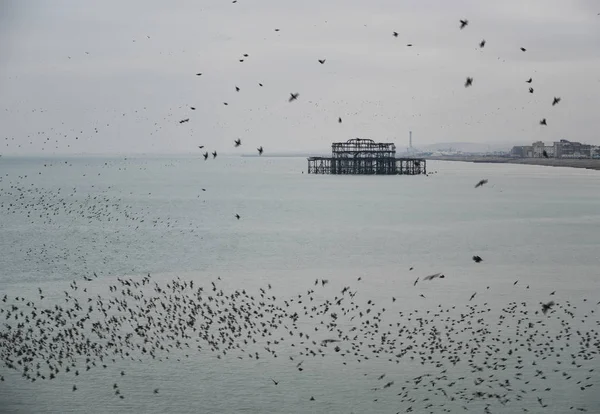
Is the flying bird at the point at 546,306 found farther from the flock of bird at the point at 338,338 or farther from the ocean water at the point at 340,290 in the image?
the ocean water at the point at 340,290

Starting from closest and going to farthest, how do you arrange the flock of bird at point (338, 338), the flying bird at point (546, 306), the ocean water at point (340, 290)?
the ocean water at point (340, 290), the flock of bird at point (338, 338), the flying bird at point (546, 306)

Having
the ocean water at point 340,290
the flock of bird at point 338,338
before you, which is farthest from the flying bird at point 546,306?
the ocean water at point 340,290

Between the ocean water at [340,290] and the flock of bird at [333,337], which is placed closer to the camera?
the ocean water at [340,290]

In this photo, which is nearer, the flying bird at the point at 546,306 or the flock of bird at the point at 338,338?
the flock of bird at the point at 338,338

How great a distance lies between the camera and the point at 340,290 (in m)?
35.7

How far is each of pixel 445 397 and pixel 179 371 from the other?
7632mm

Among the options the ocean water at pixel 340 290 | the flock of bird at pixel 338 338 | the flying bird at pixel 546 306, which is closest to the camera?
the ocean water at pixel 340 290

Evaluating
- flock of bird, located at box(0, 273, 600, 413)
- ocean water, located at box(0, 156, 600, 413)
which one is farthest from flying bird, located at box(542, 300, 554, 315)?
ocean water, located at box(0, 156, 600, 413)

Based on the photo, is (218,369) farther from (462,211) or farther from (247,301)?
(462,211)

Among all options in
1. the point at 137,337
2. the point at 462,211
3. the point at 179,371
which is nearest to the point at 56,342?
the point at 137,337

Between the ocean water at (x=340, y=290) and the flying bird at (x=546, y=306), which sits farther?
the flying bird at (x=546, y=306)

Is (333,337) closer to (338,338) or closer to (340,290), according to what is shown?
(338,338)

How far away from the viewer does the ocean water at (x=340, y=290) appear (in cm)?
2141

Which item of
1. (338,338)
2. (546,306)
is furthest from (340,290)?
(338,338)
